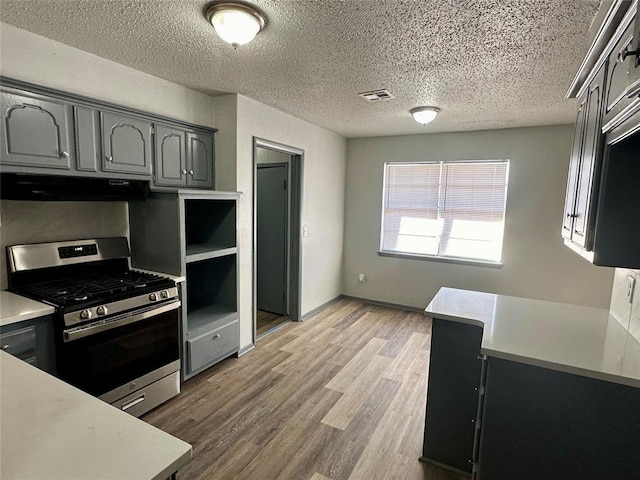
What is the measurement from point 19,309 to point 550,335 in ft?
9.30

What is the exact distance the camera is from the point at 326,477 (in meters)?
1.93

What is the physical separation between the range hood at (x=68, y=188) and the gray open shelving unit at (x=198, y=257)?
0.18m

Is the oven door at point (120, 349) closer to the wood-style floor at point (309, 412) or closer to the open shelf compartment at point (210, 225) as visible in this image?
the wood-style floor at point (309, 412)

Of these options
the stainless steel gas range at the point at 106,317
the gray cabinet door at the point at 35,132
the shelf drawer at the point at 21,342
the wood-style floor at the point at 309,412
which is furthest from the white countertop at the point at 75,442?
the gray cabinet door at the point at 35,132

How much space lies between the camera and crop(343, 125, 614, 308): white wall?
3.93 metres

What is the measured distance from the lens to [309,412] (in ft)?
8.27

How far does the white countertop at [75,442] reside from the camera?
75 centimetres

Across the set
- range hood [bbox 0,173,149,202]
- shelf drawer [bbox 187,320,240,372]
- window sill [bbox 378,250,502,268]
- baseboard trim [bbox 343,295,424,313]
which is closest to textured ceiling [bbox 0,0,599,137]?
range hood [bbox 0,173,149,202]

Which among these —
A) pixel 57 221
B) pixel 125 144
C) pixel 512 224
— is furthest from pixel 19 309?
pixel 512 224

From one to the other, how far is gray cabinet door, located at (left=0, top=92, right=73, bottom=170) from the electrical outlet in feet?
11.1

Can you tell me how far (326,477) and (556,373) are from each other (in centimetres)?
134

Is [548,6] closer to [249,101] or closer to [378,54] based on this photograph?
[378,54]

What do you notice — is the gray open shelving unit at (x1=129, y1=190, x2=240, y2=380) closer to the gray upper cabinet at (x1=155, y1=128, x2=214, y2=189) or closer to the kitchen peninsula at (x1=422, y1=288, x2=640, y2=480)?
the gray upper cabinet at (x1=155, y1=128, x2=214, y2=189)

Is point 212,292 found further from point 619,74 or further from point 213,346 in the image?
point 619,74
